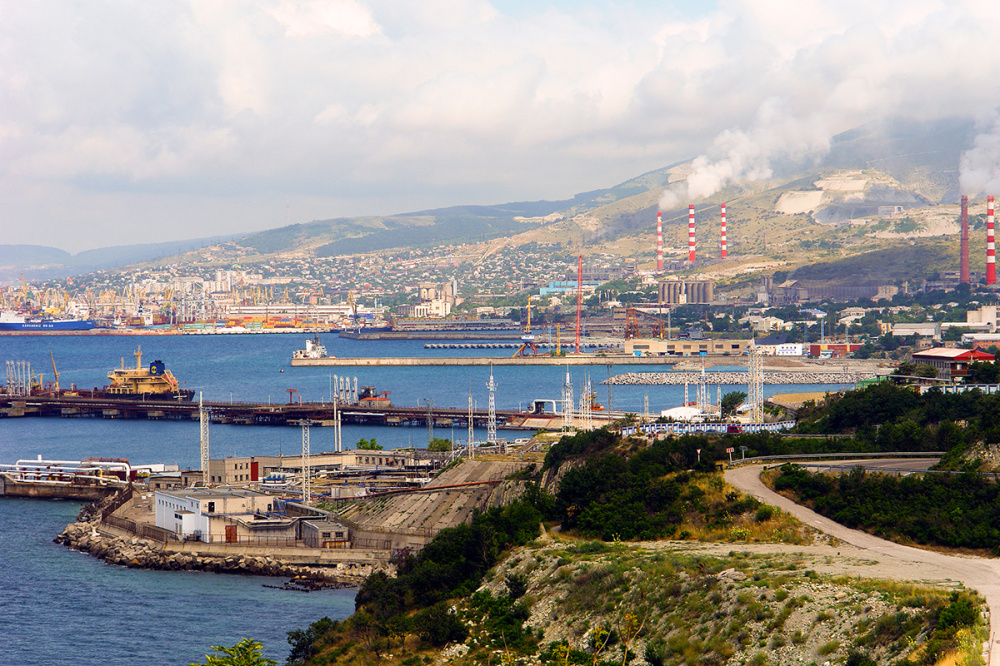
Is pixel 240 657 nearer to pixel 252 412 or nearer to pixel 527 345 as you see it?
pixel 252 412

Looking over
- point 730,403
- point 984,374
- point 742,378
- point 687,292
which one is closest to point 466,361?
point 742,378

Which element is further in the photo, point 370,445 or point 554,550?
point 370,445

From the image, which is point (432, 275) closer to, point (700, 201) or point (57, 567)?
point (700, 201)

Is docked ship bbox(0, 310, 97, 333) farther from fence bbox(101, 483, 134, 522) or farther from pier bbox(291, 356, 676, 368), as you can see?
fence bbox(101, 483, 134, 522)

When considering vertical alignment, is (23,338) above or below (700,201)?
below

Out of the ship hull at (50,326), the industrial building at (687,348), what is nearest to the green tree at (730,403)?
the industrial building at (687,348)

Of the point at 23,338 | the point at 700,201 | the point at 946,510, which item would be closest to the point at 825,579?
the point at 946,510
